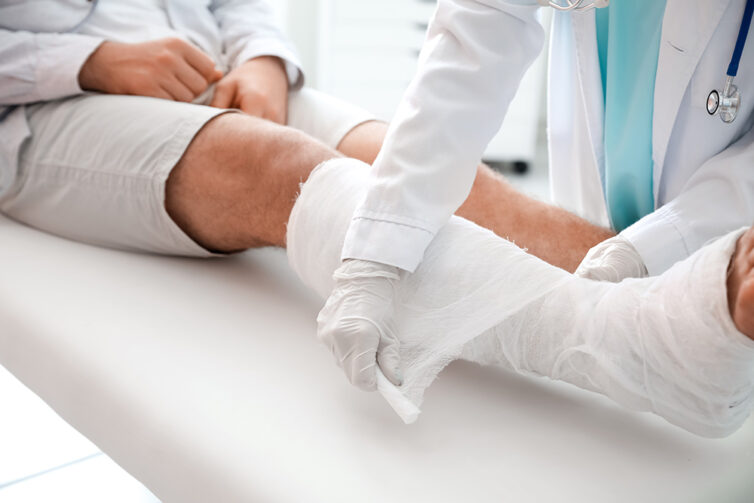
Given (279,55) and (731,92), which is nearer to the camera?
(731,92)

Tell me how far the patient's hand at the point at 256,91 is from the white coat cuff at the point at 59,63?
19cm

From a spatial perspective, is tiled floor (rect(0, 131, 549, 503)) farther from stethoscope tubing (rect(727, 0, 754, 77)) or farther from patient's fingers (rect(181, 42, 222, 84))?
patient's fingers (rect(181, 42, 222, 84))

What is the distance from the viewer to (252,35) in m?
1.30

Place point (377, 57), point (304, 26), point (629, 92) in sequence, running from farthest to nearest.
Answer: point (304, 26), point (377, 57), point (629, 92)

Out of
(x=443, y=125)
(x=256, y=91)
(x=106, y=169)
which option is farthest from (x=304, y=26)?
(x=443, y=125)

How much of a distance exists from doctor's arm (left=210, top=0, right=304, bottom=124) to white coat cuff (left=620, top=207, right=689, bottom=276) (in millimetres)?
590

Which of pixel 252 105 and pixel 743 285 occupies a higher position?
pixel 743 285

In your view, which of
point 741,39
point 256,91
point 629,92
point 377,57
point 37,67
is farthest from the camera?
point 377,57

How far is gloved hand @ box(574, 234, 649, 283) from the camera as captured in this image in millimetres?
750

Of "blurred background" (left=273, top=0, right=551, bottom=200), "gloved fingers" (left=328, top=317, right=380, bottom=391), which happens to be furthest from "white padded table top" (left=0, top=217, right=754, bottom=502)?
"blurred background" (left=273, top=0, right=551, bottom=200)

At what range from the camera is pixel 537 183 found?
9.04 feet

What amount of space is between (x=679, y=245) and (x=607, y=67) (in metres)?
0.26

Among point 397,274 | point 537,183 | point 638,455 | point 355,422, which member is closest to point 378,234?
point 397,274

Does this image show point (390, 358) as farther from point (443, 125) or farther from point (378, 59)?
point (378, 59)
